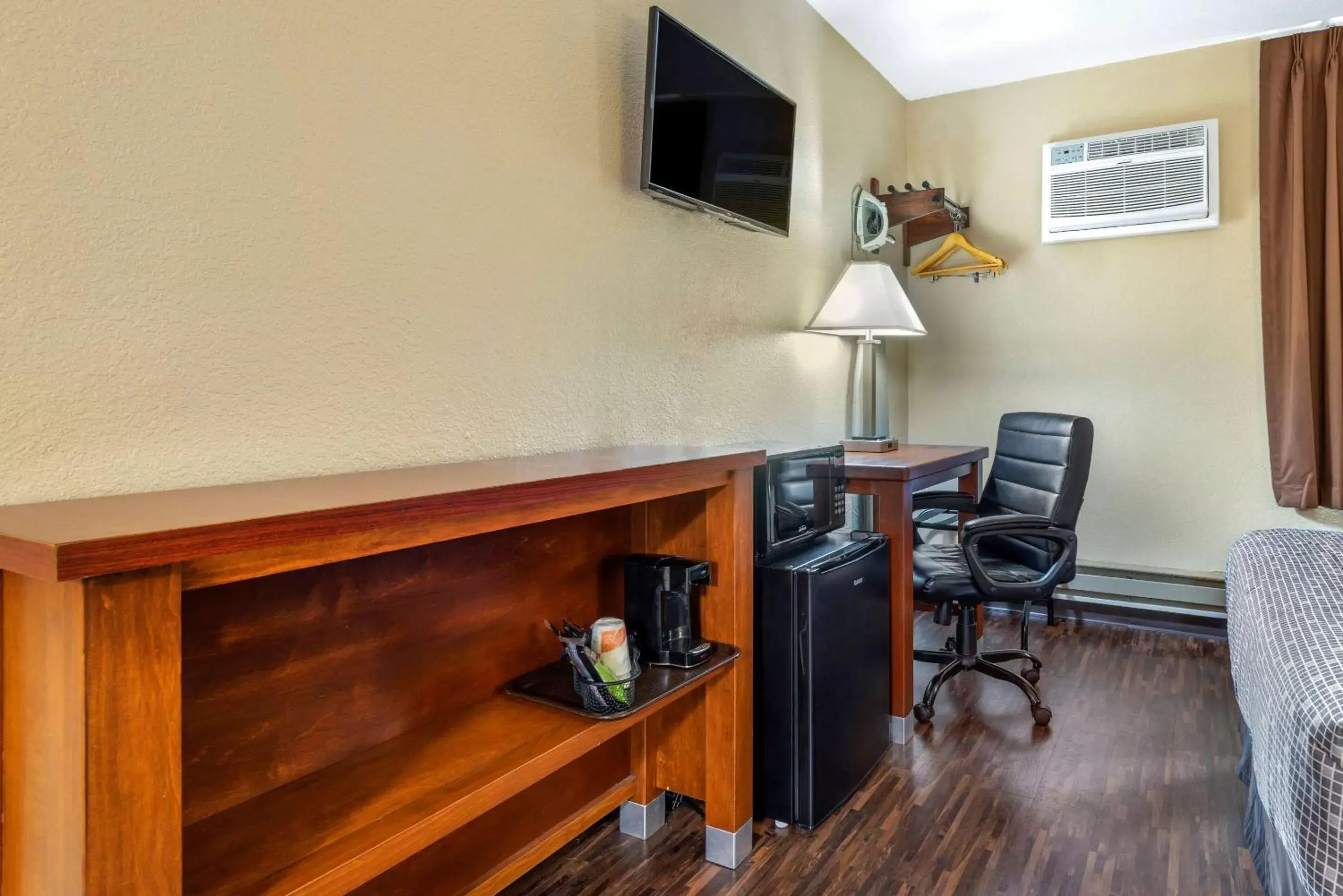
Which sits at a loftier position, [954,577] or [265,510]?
[265,510]

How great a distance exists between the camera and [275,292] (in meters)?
1.25

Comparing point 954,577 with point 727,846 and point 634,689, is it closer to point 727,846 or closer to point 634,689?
point 727,846

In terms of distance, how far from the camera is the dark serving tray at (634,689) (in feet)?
4.83

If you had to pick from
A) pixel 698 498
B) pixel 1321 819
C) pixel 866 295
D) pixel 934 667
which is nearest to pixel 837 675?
pixel 698 498

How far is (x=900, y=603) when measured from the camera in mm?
2441

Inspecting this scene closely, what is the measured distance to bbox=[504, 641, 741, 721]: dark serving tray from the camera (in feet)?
4.83

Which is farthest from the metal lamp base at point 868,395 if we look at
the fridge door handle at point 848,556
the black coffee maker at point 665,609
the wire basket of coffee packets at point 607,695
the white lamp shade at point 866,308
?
the wire basket of coffee packets at point 607,695

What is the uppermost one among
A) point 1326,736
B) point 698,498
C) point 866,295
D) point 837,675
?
point 866,295

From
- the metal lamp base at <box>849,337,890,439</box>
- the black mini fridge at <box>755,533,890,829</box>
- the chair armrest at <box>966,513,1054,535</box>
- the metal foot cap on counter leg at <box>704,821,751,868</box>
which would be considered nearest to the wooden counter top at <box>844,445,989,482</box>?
the metal lamp base at <box>849,337,890,439</box>

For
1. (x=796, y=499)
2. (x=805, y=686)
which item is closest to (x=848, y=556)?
(x=796, y=499)

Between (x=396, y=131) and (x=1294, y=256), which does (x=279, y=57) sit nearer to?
(x=396, y=131)

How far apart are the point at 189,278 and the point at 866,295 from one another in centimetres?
230

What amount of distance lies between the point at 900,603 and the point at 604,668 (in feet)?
4.23

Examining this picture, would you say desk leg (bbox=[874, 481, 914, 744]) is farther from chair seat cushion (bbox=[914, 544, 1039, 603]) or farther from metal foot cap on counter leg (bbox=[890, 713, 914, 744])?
chair seat cushion (bbox=[914, 544, 1039, 603])
